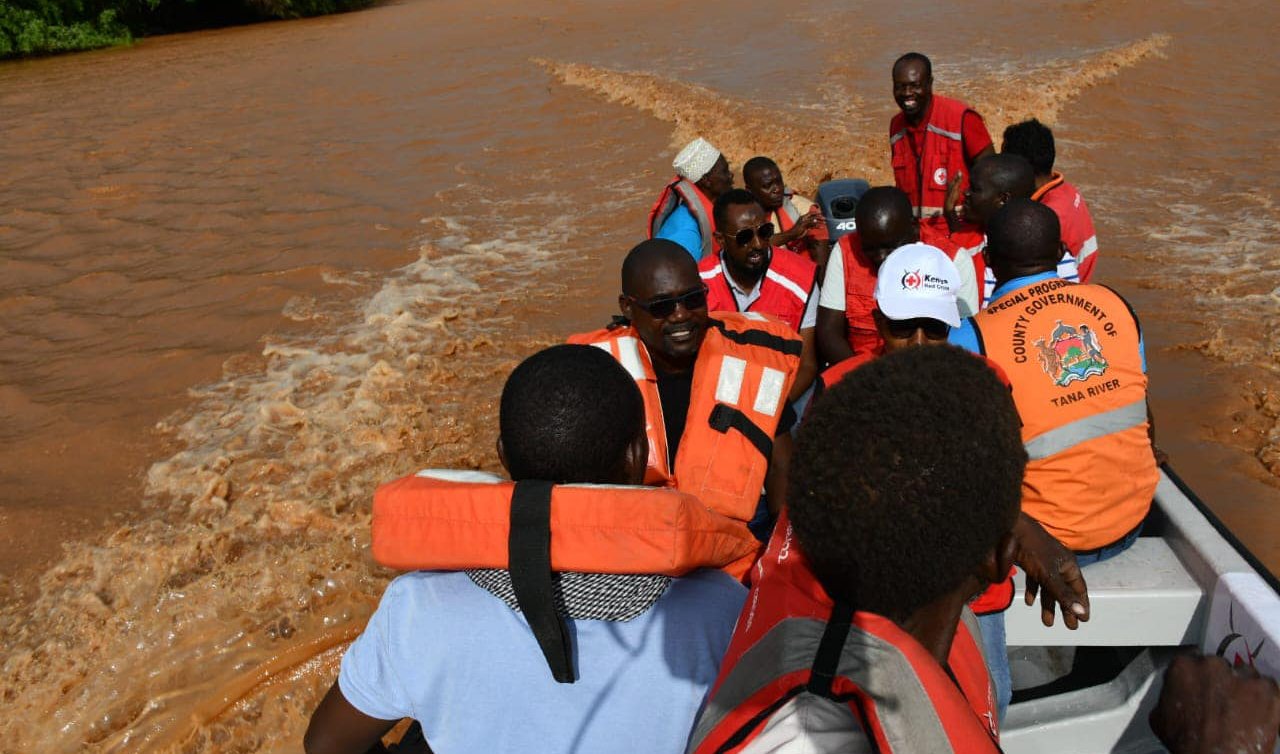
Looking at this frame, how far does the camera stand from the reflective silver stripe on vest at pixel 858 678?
116 cm

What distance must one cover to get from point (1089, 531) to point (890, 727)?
1.63 m

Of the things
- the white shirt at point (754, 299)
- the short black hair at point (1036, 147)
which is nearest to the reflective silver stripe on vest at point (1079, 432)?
the white shirt at point (754, 299)

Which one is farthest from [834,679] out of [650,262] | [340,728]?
[650,262]

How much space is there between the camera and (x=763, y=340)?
9.50ft

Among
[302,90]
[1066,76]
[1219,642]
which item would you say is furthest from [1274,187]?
[302,90]

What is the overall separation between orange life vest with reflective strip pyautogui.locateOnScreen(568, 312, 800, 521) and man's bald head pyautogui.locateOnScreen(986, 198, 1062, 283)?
0.81 m

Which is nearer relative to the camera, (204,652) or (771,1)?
(204,652)

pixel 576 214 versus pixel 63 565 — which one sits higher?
pixel 576 214

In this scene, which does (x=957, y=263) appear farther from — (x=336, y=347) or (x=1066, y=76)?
(x=1066, y=76)

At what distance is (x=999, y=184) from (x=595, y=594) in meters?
3.25

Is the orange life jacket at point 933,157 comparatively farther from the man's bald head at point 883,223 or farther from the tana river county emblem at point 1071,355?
the tana river county emblem at point 1071,355

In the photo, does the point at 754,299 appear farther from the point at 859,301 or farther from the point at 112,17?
the point at 112,17

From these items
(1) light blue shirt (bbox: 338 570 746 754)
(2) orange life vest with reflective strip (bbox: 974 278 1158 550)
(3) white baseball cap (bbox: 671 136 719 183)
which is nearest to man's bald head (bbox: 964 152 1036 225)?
(3) white baseball cap (bbox: 671 136 719 183)

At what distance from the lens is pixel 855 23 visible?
18.4m
